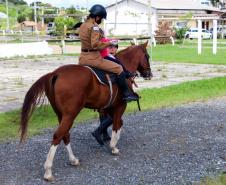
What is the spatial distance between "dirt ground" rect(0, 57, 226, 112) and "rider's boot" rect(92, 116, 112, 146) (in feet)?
13.0

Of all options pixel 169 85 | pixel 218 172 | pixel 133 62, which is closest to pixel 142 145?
pixel 133 62

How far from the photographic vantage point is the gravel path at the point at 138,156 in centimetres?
655

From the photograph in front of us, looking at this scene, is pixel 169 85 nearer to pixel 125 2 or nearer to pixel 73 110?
pixel 73 110

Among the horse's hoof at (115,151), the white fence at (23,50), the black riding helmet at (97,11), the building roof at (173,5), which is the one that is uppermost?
the building roof at (173,5)

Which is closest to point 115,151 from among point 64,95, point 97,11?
point 64,95

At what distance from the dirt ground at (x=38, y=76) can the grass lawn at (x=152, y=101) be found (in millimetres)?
1091

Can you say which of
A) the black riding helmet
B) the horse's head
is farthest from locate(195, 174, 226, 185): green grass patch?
the black riding helmet

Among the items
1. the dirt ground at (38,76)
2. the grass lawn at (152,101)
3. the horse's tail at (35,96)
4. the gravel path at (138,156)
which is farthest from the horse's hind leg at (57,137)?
the dirt ground at (38,76)

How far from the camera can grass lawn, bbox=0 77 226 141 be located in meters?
10.1

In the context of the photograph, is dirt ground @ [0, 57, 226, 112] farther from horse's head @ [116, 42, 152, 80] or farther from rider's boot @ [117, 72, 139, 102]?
rider's boot @ [117, 72, 139, 102]

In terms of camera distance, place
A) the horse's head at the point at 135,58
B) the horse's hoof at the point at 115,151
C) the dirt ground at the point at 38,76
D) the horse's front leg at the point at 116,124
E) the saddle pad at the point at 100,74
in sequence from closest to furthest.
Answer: the saddle pad at the point at 100,74, the horse's hoof at the point at 115,151, the horse's front leg at the point at 116,124, the horse's head at the point at 135,58, the dirt ground at the point at 38,76

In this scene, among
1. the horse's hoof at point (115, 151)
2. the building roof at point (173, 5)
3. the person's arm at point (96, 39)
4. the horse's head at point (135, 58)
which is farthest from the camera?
the building roof at point (173, 5)

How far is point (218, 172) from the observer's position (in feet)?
21.9

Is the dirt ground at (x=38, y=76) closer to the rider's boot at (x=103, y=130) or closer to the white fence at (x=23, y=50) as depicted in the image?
the rider's boot at (x=103, y=130)
